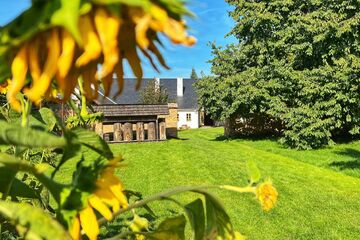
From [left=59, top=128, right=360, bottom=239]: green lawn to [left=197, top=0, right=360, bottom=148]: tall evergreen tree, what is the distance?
41.1 inches

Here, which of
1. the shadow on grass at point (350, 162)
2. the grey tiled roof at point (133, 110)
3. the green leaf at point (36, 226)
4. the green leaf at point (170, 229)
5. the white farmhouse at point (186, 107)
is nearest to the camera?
the green leaf at point (36, 226)

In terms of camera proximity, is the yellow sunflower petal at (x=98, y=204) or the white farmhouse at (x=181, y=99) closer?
the yellow sunflower petal at (x=98, y=204)

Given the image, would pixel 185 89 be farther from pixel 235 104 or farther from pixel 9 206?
pixel 9 206

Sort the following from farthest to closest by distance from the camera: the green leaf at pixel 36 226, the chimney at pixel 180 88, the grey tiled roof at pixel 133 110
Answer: the chimney at pixel 180 88, the grey tiled roof at pixel 133 110, the green leaf at pixel 36 226

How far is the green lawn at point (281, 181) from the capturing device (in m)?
5.16

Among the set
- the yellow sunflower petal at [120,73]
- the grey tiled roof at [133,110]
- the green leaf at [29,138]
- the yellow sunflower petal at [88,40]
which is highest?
the grey tiled roof at [133,110]

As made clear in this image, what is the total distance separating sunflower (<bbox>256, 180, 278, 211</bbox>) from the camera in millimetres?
599

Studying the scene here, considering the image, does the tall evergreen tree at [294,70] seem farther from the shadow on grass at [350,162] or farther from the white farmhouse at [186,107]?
the white farmhouse at [186,107]

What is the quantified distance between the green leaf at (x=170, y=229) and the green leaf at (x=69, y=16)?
0.44 meters

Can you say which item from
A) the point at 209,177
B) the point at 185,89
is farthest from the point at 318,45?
the point at 185,89

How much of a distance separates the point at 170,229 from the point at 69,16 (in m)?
0.46

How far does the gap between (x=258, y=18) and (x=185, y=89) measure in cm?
2093

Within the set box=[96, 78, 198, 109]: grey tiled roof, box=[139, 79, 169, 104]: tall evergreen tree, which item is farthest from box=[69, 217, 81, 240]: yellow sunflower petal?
box=[96, 78, 198, 109]: grey tiled roof

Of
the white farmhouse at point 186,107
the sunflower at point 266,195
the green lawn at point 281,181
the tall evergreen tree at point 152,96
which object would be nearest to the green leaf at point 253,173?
the sunflower at point 266,195
